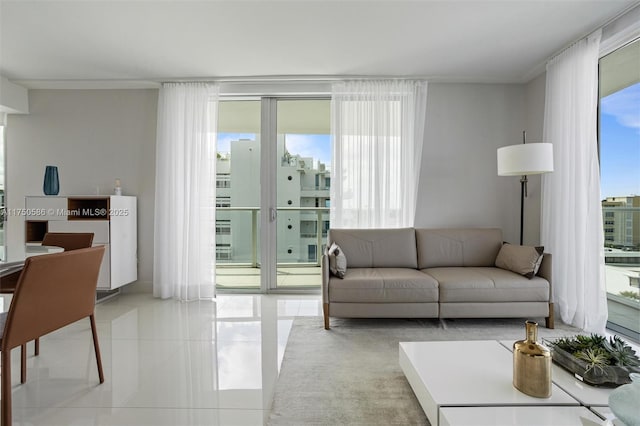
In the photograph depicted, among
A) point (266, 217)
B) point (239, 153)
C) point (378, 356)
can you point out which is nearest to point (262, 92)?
point (239, 153)

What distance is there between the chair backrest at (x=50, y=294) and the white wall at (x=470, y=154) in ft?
11.1

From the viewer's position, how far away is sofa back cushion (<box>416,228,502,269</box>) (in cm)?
369

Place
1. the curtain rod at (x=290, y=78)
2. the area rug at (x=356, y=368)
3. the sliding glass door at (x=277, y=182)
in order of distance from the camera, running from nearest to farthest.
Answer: the area rug at (x=356, y=368) → the curtain rod at (x=290, y=78) → the sliding glass door at (x=277, y=182)

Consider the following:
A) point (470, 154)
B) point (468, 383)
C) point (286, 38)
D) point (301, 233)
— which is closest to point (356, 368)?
point (468, 383)

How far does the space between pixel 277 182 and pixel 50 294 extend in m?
2.82

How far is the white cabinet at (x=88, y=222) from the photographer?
372 centimetres

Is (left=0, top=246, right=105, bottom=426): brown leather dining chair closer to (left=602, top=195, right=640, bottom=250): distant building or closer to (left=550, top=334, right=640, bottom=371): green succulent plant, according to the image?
(left=550, top=334, right=640, bottom=371): green succulent plant

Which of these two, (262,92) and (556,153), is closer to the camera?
(556,153)

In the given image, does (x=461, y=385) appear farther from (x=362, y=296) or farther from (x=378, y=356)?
(x=362, y=296)

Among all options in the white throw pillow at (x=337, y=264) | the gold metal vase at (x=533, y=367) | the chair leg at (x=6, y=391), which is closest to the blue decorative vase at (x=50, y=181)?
the chair leg at (x=6, y=391)

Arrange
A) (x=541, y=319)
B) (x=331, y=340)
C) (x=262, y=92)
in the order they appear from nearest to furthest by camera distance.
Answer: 1. (x=331, y=340)
2. (x=541, y=319)
3. (x=262, y=92)

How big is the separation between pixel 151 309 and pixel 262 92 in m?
2.77

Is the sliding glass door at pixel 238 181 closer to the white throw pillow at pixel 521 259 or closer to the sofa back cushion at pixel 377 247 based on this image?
the sofa back cushion at pixel 377 247

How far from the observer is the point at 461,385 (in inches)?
62.7
